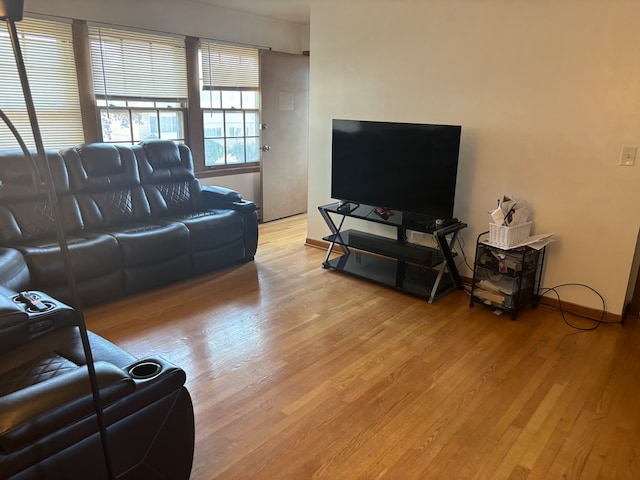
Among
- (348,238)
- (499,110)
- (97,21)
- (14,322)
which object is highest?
(97,21)

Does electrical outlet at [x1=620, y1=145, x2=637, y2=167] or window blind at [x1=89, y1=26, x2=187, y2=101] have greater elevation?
window blind at [x1=89, y1=26, x2=187, y2=101]

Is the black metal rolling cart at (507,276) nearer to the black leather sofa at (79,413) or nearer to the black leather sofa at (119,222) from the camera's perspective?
the black leather sofa at (119,222)

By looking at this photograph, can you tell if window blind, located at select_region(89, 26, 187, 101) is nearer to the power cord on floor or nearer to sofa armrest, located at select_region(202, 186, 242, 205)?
sofa armrest, located at select_region(202, 186, 242, 205)

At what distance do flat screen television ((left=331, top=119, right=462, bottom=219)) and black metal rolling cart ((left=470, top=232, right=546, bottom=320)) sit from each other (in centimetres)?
43

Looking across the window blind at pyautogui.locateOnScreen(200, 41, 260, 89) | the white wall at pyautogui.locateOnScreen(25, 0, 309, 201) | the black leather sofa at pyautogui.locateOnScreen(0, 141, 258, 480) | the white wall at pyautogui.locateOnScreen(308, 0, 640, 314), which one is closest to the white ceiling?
the white wall at pyautogui.locateOnScreen(25, 0, 309, 201)

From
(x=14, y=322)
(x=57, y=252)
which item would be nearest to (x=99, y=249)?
(x=57, y=252)

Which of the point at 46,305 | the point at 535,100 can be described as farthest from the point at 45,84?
the point at 535,100

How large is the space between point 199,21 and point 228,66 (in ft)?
1.83

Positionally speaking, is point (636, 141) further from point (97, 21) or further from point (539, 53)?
point (97, 21)

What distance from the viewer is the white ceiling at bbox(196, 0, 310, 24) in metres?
4.79

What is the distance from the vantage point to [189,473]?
1.74 meters

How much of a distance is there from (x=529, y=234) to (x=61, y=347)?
2.98m

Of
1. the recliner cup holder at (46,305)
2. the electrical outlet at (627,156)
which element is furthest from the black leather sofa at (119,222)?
the electrical outlet at (627,156)

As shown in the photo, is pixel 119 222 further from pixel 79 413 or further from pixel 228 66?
pixel 79 413
